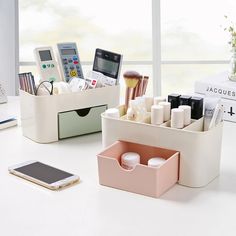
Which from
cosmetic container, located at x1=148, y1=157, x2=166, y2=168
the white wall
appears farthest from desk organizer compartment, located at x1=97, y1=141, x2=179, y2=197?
the white wall

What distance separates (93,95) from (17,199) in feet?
1.57

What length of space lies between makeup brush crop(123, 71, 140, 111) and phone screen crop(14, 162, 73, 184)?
25cm

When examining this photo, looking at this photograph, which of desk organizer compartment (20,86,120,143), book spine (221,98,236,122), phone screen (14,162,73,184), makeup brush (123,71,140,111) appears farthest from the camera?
book spine (221,98,236,122)

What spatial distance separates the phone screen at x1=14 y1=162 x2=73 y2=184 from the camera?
1226mm

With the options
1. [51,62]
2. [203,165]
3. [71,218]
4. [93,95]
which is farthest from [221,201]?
[51,62]

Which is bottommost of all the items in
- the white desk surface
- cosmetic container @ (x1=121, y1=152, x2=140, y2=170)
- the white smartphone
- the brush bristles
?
the white desk surface

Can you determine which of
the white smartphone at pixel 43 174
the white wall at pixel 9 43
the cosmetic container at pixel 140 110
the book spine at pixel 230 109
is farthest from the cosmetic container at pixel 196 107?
the white wall at pixel 9 43

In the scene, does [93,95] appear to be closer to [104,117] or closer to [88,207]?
[104,117]

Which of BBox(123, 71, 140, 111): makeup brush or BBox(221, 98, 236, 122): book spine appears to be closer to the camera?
BBox(123, 71, 140, 111): makeup brush

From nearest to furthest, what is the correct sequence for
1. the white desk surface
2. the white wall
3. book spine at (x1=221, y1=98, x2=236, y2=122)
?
1. the white desk surface
2. book spine at (x1=221, y1=98, x2=236, y2=122)
3. the white wall

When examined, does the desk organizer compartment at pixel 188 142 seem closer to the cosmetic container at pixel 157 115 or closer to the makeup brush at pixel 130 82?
the cosmetic container at pixel 157 115

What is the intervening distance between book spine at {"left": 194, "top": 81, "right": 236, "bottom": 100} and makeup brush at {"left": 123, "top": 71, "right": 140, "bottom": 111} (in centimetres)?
42

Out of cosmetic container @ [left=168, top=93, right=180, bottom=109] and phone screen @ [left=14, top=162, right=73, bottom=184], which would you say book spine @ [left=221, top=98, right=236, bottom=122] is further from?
phone screen @ [left=14, top=162, right=73, bottom=184]

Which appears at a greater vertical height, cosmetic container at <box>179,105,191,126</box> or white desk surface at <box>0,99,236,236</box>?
cosmetic container at <box>179,105,191,126</box>
